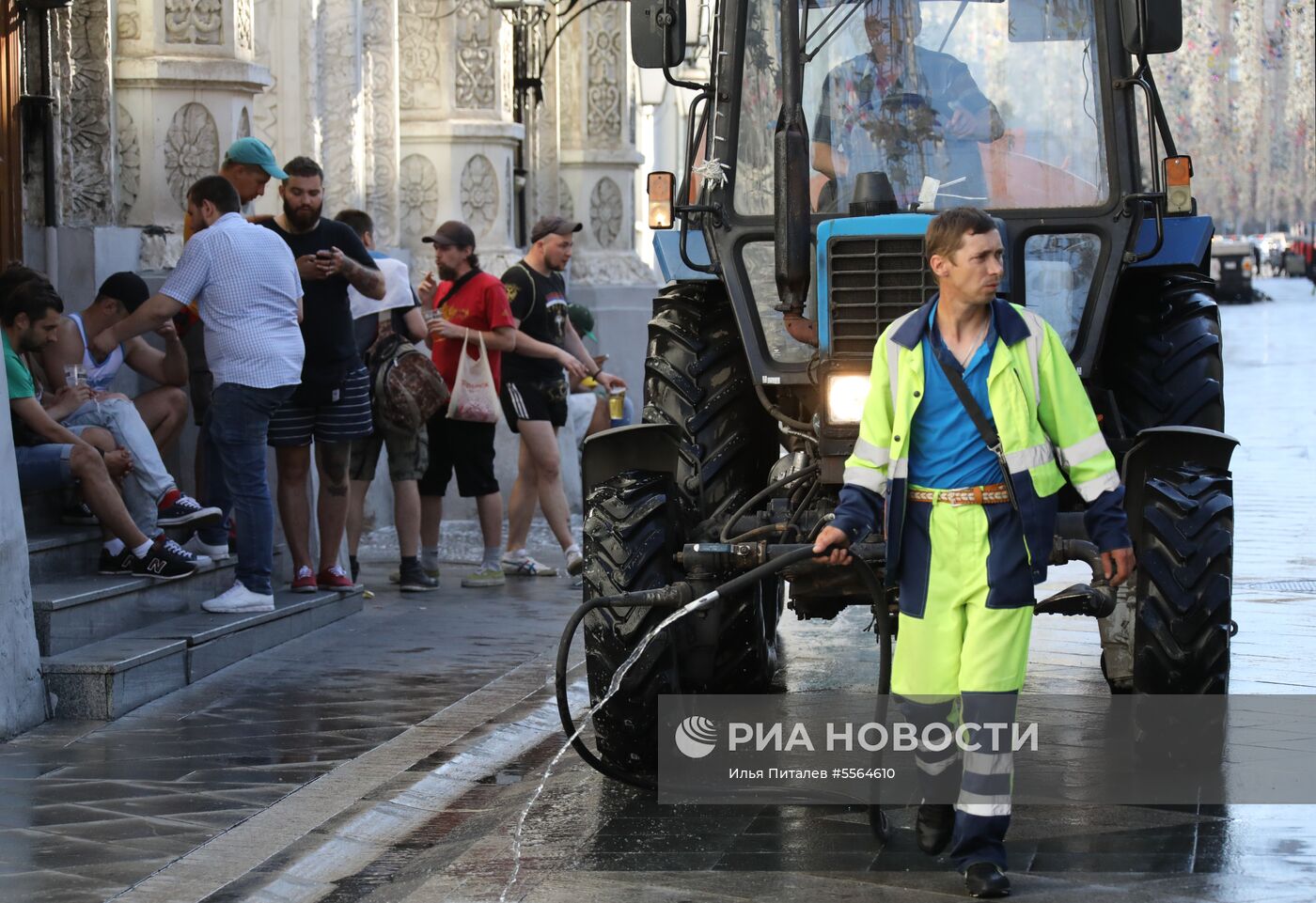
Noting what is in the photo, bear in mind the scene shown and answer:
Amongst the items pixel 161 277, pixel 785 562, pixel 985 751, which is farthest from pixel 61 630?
pixel 985 751

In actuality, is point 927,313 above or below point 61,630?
above

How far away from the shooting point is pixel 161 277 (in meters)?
10.6

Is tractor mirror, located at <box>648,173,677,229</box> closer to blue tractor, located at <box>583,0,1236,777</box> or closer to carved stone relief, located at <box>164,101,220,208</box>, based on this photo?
blue tractor, located at <box>583,0,1236,777</box>

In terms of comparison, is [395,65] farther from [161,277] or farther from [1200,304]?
[1200,304]

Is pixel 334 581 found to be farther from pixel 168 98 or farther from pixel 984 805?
pixel 984 805

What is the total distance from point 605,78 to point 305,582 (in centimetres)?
993

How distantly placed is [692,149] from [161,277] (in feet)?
13.2

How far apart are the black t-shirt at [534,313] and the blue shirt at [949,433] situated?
6.32m

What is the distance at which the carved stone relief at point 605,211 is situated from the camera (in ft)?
63.1

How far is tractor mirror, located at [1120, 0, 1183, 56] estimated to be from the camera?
6.86 meters

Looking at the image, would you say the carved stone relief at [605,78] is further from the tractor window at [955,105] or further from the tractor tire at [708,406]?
the tractor window at [955,105]

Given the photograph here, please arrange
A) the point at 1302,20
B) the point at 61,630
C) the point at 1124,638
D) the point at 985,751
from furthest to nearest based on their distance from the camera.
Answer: the point at 1302,20 → the point at 61,630 → the point at 1124,638 → the point at 985,751

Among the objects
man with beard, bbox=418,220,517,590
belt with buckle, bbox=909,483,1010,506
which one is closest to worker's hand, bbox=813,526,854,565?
belt with buckle, bbox=909,483,1010,506

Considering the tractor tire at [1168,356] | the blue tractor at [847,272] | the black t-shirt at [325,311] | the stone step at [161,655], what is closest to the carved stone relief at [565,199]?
the black t-shirt at [325,311]
